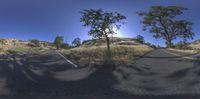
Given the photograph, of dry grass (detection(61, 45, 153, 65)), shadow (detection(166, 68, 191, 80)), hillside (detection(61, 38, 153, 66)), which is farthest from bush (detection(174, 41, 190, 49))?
shadow (detection(166, 68, 191, 80))

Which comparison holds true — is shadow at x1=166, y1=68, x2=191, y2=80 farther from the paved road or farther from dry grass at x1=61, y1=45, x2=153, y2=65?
dry grass at x1=61, y1=45, x2=153, y2=65

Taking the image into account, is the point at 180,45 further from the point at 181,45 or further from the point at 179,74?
the point at 179,74

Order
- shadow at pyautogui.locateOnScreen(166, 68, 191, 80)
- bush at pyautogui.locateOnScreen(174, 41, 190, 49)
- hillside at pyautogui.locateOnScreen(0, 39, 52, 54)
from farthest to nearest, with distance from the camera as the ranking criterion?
bush at pyautogui.locateOnScreen(174, 41, 190, 49)
hillside at pyautogui.locateOnScreen(0, 39, 52, 54)
shadow at pyautogui.locateOnScreen(166, 68, 191, 80)

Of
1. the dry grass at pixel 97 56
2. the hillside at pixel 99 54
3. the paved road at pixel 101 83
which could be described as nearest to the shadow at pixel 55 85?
the paved road at pixel 101 83

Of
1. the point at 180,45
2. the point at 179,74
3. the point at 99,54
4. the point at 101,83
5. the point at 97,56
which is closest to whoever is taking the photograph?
the point at 101,83

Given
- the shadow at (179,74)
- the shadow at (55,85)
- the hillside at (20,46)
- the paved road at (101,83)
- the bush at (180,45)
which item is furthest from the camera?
the bush at (180,45)

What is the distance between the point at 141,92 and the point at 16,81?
6.07 meters

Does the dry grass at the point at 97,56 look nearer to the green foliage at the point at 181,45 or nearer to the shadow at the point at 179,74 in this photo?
the shadow at the point at 179,74

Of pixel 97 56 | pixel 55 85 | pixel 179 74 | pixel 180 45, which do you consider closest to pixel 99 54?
pixel 97 56

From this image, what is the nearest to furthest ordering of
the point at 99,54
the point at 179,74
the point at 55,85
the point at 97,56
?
the point at 55,85 < the point at 179,74 < the point at 97,56 < the point at 99,54

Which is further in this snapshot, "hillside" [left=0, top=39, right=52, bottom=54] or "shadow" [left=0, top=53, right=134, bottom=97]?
"hillside" [left=0, top=39, right=52, bottom=54]

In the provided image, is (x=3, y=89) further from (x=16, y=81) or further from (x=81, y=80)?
(x=81, y=80)

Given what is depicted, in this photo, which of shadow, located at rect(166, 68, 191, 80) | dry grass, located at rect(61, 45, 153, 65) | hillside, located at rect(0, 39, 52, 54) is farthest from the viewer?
hillside, located at rect(0, 39, 52, 54)

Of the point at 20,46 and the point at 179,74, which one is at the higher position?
the point at 20,46
